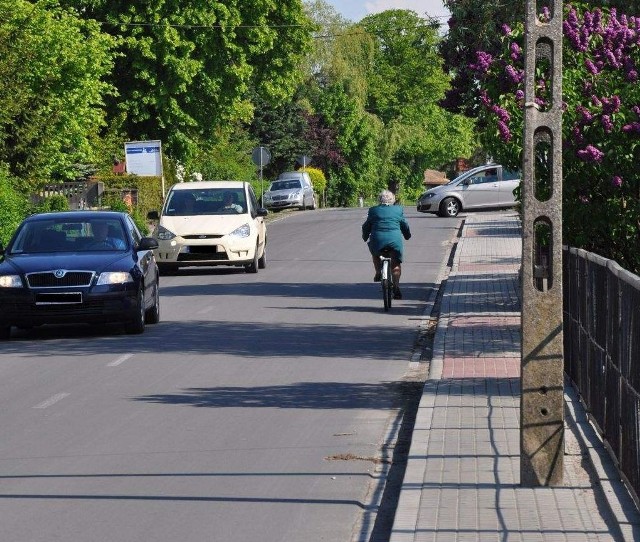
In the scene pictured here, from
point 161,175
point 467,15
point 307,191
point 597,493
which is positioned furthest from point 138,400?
point 307,191

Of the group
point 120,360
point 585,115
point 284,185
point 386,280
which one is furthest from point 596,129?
point 284,185

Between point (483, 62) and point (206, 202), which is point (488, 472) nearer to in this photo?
point (483, 62)

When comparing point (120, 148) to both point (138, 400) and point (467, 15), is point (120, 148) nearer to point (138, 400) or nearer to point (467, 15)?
point (467, 15)

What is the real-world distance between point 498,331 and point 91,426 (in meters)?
7.24

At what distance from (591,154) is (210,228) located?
15695 mm

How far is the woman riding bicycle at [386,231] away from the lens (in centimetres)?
2227

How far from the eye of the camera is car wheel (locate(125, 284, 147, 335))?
61.7ft

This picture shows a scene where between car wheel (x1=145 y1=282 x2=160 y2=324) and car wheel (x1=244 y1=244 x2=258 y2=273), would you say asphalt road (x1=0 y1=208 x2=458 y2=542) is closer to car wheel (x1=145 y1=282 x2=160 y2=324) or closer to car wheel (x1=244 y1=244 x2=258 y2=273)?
car wheel (x1=145 y1=282 x2=160 y2=324)

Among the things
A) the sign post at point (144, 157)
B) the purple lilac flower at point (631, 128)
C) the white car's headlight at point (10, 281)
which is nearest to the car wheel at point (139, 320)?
the white car's headlight at point (10, 281)

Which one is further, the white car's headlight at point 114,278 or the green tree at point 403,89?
the green tree at point 403,89

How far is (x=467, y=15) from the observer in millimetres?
23906

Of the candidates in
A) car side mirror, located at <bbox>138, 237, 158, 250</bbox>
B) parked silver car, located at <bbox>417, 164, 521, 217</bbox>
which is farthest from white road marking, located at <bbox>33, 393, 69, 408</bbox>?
parked silver car, located at <bbox>417, 164, 521, 217</bbox>

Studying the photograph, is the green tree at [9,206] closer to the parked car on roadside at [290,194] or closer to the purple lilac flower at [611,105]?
the purple lilac flower at [611,105]

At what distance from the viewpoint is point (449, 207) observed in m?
57.3
